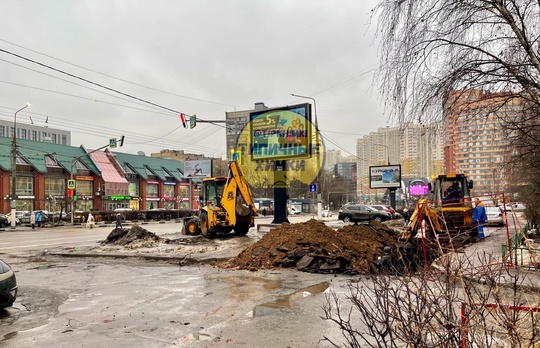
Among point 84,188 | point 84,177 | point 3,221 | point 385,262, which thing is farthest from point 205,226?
point 84,188

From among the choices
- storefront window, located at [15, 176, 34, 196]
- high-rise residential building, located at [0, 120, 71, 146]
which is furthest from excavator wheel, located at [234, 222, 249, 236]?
high-rise residential building, located at [0, 120, 71, 146]

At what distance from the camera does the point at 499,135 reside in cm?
989

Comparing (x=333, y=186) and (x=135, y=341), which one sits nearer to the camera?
(x=135, y=341)

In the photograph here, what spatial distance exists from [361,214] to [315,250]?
2663 centimetres

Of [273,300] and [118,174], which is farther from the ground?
[118,174]

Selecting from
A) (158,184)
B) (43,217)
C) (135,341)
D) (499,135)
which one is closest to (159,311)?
(135,341)

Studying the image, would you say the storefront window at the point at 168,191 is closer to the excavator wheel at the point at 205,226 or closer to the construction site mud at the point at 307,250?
the excavator wheel at the point at 205,226

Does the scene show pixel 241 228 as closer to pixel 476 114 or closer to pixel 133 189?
pixel 476 114

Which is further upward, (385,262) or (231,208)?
(231,208)

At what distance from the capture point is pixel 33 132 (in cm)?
11106

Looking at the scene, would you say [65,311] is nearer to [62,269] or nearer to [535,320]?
[62,269]

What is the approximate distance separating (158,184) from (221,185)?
191ft

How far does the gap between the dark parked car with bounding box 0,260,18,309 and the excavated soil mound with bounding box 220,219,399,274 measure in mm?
6122

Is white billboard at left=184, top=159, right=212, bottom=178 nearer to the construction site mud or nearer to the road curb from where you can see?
the road curb
